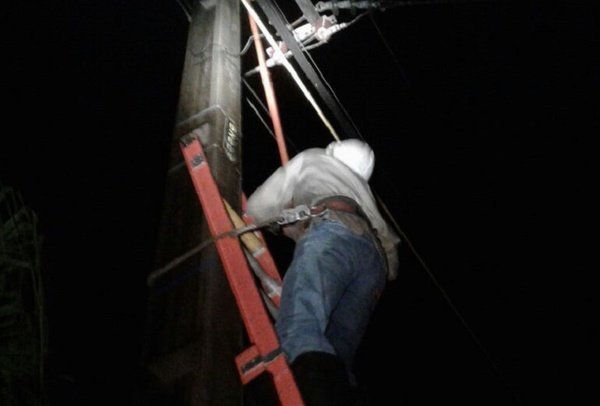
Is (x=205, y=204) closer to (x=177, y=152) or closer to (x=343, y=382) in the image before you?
(x=177, y=152)

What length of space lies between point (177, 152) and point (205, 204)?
1.49 feet

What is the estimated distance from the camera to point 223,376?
145cm

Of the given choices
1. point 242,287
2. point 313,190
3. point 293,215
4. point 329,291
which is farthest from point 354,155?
point 242,287

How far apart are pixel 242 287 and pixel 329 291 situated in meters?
0.45

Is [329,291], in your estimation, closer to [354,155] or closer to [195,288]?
[195,288]

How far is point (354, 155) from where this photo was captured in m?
3.07

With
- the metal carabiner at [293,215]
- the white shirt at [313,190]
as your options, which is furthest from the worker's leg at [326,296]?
the white shirt at [313,190]

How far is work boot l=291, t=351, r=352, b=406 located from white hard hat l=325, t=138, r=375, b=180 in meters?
1.63

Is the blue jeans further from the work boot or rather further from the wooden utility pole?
the wooden utility pole

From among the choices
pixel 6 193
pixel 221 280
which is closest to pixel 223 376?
pixel 221 280

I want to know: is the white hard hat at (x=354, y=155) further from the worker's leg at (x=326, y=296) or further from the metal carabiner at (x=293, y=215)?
the metal carabiner at (x=293, y=215)

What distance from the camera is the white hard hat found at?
306 cm

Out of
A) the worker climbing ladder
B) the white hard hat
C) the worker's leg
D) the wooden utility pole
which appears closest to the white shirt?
the white hard hat

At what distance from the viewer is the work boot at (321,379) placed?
148cm
